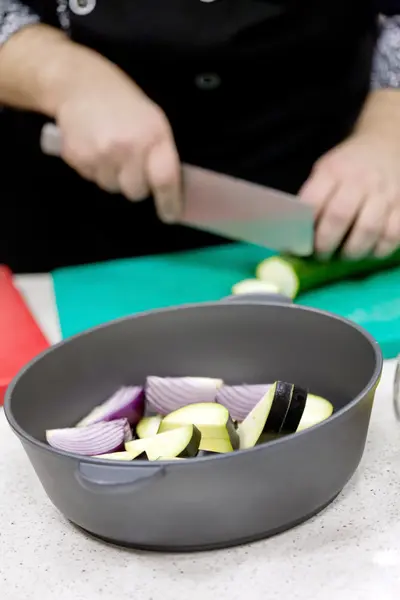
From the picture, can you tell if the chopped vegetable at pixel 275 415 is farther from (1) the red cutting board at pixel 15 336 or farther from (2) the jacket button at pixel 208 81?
(2) the jacket button at pixel 208 81

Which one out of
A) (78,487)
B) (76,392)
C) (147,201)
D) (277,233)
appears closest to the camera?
(78,487)

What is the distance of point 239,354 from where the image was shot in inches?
34.7

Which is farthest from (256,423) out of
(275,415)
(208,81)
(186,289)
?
(208,81)

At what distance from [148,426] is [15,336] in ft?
1.29

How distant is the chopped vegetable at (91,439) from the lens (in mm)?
745

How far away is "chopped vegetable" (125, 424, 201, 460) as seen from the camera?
683 millimetres

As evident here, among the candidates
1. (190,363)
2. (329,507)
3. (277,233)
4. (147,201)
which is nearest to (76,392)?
(190,363)

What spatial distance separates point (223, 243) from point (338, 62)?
1.20 ft

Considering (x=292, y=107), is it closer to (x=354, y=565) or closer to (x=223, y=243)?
(x=223, y=243)

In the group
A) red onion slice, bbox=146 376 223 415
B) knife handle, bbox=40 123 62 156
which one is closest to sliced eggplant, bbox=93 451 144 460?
red onion slice, bbox=146 376 223 415

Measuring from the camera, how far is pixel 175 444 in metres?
0.69

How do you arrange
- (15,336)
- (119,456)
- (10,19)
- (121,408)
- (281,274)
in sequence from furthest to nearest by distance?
1. (10,19)
2. (281,274)
3. (15,336)
4. (121,408)
5. (119,456)

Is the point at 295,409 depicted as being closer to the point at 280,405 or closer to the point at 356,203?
the point at 280,405

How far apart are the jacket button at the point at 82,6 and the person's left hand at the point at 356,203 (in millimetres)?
418
